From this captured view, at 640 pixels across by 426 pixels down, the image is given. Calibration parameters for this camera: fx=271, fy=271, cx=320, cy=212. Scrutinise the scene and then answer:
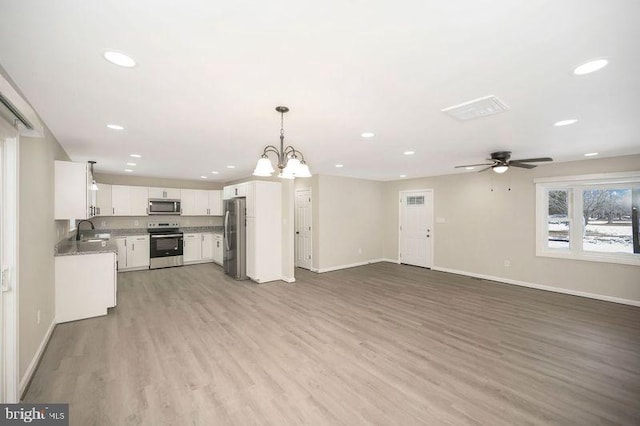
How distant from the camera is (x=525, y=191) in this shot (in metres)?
5.43

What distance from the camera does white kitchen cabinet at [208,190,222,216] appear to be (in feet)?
26.2

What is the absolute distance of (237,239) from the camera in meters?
5.91

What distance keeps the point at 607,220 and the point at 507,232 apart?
58.2 inches

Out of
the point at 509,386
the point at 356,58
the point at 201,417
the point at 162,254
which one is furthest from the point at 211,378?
the point at 162,254

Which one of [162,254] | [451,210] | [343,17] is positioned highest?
[343,17]

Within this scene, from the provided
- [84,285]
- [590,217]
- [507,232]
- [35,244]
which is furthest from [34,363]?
[590,217]

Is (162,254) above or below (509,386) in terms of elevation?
above

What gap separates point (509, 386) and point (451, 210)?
4.86m

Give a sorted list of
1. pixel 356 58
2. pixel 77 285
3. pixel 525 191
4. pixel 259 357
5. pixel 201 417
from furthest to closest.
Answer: pixel 525 191, pixel 77 285, pixel 259 357, pixel 201 417, pixel 356 58

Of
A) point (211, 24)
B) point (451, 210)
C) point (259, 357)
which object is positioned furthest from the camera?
point (451, 210)

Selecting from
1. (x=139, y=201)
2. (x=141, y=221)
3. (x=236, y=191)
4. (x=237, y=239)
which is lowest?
(x=237, y=239)

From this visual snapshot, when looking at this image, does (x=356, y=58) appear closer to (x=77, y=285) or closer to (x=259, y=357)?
(x=259, y=357)

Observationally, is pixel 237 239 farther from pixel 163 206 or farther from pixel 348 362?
pixel 348 362

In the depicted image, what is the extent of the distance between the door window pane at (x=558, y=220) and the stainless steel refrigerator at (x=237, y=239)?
6148 millimetres
